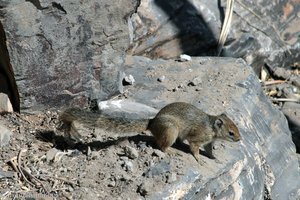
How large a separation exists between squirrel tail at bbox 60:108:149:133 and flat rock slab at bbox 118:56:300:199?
56cm

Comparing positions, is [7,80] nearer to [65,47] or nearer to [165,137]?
[65,47]

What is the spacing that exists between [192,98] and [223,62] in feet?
2.84

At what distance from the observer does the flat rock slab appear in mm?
5586

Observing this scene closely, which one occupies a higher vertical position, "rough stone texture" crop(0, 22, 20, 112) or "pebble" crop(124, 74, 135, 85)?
"rough stone texture" crop(0, 22, 20, 112)

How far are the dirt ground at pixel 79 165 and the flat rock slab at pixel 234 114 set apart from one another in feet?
Result: 1.22

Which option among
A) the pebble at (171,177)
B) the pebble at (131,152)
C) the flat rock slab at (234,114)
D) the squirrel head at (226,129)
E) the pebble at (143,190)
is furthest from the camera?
the flat rock slab at (234,114)

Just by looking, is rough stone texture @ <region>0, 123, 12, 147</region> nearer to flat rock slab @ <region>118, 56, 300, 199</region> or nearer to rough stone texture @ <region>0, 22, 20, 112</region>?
rough stone texture @ <region>0, 22, 20, 112</region>

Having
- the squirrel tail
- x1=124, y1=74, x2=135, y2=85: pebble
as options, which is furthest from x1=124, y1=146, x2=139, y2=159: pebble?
x1=124, y1=74, x2=135, y2=85: pebble

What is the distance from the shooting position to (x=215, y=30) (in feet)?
26.5

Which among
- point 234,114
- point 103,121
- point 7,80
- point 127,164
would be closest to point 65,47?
point 7,80

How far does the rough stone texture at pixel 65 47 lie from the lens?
17.6 ft

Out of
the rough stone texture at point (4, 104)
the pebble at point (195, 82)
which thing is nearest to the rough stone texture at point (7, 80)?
the rough stone texture at point (4, 104)

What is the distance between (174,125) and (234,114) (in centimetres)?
94

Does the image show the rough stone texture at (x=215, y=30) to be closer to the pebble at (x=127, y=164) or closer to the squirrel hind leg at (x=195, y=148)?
the squirrel hind leg at (x=195, y=148)
